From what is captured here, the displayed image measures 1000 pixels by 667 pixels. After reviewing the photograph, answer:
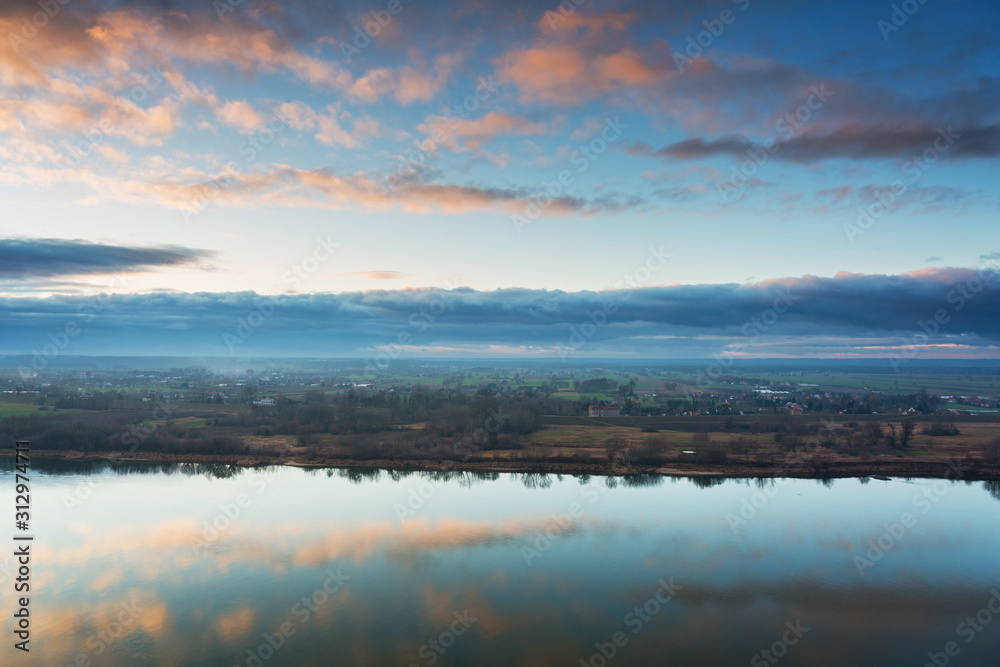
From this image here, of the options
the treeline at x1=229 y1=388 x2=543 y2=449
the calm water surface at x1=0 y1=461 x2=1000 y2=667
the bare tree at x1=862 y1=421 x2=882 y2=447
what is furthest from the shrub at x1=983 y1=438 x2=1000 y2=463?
the treeline at x1=229 y1=388 x2=543 y2=449

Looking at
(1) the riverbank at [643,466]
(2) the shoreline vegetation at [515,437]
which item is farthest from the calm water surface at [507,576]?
(2) the shoreline vegetation at [515,437]

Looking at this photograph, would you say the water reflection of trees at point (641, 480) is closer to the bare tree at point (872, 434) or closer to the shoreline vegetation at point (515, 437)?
the shoreline vegetation at point (515, 437)

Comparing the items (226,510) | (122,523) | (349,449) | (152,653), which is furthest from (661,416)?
(152,653)

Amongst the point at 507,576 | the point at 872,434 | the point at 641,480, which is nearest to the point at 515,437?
the point at 641,480

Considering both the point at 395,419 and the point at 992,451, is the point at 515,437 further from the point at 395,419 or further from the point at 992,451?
the point at 992,451

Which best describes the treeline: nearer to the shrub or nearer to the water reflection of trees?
the water reflection of trees

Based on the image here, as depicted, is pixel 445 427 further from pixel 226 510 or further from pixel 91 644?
pixel 91 644
